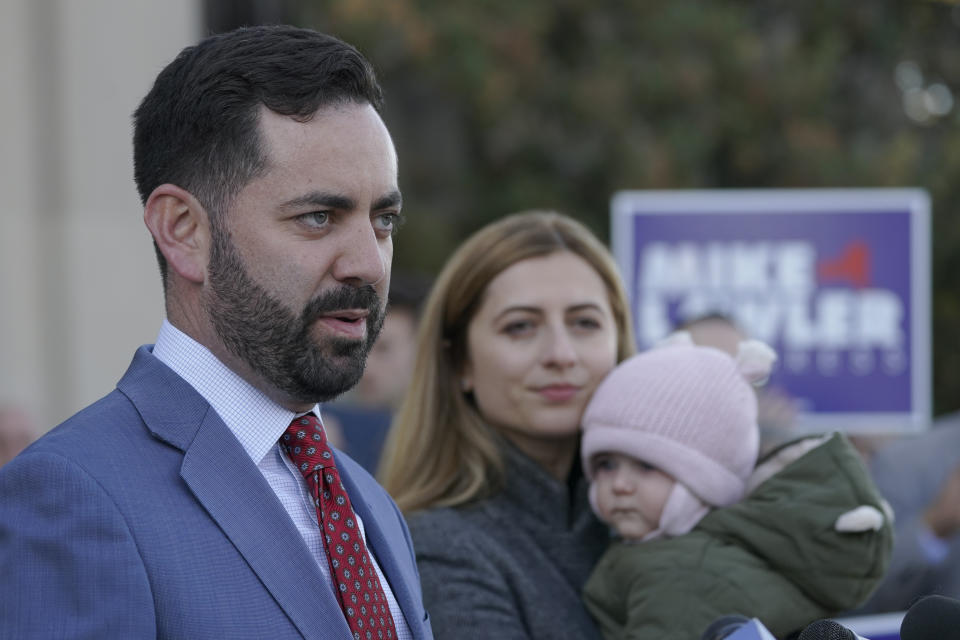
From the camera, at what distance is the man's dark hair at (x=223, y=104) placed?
221 centimetres

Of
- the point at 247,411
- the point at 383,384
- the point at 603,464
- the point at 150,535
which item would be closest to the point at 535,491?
the point at 603,464

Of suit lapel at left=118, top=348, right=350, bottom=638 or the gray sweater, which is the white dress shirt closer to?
suit lapel at left=118, top=348, right=350, bottom=638

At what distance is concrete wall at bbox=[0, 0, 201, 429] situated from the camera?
864 centimetres

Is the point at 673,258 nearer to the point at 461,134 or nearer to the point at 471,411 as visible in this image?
the point at 471,411

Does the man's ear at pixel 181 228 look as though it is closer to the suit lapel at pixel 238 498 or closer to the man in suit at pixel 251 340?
the man in suit at pixel 251 340

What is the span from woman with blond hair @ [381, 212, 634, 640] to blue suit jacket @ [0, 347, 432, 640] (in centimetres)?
108

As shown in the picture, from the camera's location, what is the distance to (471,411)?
3604mm

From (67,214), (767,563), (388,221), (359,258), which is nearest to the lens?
(359,258)

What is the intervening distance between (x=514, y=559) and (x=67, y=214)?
611 centimetres

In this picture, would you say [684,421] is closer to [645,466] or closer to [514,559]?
[645,466]

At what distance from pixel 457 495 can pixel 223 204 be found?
1.41m

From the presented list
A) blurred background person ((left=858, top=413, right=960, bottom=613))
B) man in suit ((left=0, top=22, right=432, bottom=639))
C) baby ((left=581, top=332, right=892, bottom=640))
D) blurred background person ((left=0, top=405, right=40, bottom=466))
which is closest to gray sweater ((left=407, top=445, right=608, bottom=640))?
baby ((left=581, top=332, right=892, bottom=640))

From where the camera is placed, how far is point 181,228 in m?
2.25

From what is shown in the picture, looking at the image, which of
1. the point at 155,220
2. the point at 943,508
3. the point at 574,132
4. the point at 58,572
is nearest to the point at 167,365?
the point at 155,220
